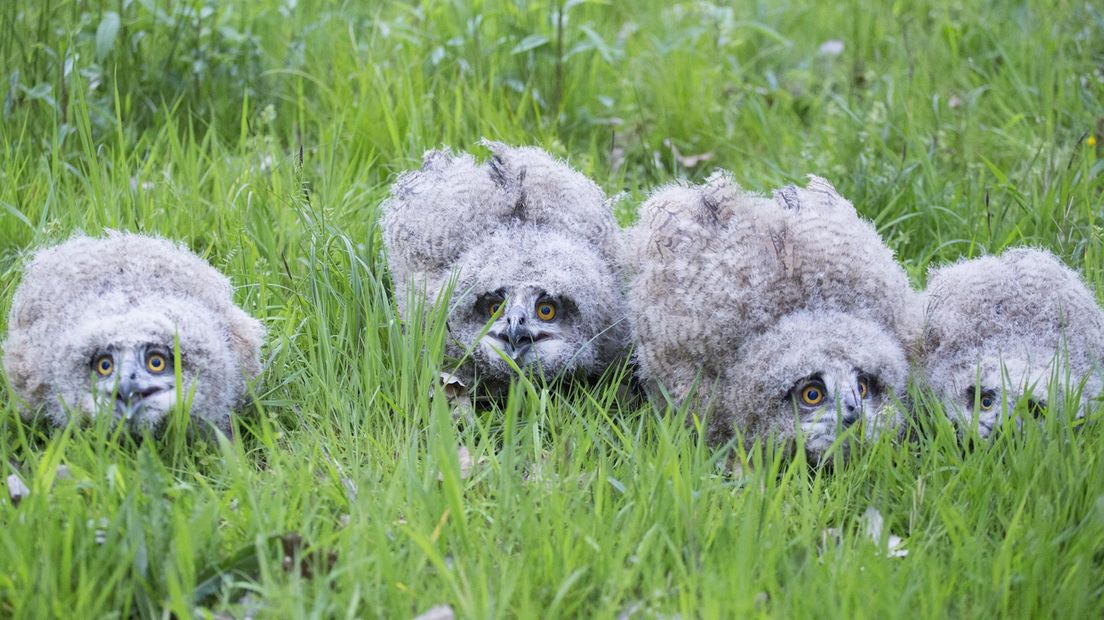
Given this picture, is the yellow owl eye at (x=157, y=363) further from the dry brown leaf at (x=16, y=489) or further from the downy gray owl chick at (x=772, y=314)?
the downy gray owl chick at (x=772, y=314)

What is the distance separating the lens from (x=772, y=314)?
4.89m

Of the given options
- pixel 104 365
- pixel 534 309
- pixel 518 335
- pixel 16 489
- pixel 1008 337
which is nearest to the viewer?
pixel 16 489

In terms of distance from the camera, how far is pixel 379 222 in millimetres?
6008

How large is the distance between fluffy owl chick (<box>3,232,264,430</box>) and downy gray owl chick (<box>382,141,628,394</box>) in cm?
81

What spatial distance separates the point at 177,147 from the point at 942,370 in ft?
13.0

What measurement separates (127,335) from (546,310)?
5.62 ft

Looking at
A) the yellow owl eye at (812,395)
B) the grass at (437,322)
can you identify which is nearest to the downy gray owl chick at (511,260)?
the grass at (437,322)

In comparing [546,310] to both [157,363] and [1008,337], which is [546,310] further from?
[1008,337]

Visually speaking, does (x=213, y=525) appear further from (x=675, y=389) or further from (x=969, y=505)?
(x=969, y=505)

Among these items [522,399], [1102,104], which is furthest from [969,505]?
[1102,104]

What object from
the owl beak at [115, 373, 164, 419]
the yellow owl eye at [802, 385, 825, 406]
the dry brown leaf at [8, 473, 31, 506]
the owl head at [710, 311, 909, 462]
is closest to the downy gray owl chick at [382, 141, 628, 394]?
the owl head at [710, 311, 909, 462]

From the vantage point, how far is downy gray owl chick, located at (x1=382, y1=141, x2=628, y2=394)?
521cm

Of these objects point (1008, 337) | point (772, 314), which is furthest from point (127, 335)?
point (1008, 337)

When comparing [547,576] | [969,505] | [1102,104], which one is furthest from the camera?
[1102,104]
